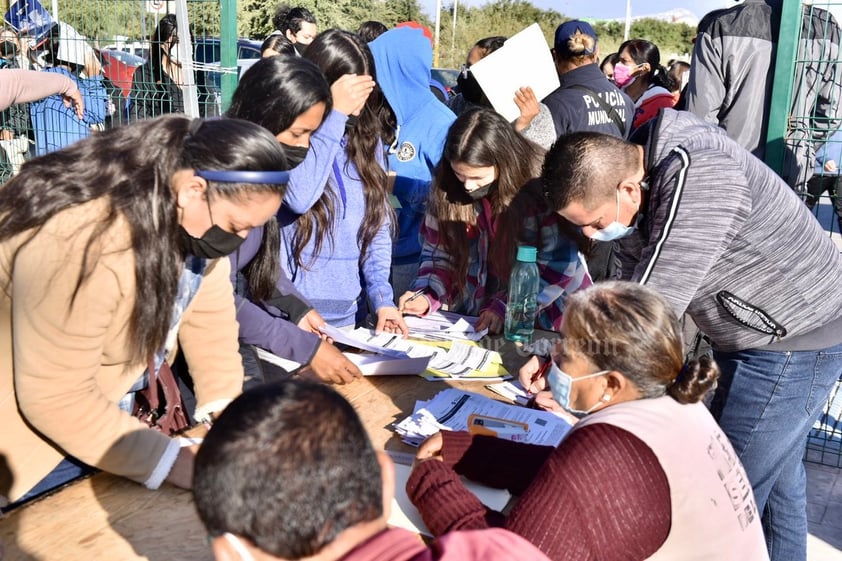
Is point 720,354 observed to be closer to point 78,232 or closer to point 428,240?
point 428,240

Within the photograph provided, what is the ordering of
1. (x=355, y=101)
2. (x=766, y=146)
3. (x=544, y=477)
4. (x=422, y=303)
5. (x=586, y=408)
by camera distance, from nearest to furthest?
(x=544, y=477) → (x=586, y=408) → (x=355, y=101) → (x=422, y=303) → (x=766, y=146)

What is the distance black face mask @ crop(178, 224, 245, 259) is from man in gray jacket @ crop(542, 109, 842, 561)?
0.90 metres

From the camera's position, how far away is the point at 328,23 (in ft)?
77.8

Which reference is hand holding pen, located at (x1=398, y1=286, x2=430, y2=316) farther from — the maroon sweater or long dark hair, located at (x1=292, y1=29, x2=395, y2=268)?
the maroon sweater

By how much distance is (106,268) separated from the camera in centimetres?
157

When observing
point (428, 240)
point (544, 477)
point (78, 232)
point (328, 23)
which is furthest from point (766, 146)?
point (328, 23)

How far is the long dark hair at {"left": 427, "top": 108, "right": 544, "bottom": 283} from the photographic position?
305cm

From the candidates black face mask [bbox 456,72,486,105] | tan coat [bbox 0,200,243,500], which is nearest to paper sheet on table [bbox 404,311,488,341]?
tan coat [bbox 0,200,243,500]

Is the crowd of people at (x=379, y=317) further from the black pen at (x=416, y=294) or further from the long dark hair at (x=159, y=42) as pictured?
the long dark hair at (x=159, y=42)

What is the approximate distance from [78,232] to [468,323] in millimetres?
1801

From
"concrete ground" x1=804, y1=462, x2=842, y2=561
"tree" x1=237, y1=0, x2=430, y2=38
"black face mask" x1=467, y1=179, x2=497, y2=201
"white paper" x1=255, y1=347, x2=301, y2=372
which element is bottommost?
"concrete ground" x1=804, y1=462, x2=842, y2=561

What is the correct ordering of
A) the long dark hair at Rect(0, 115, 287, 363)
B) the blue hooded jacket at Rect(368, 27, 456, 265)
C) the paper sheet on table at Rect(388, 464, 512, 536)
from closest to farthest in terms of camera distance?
the long dark hair at Rect(0, 115, 287, 363), the paper sheet on table at Rect(388, 464, 512, 536), the blue hooded jacket at Rect(368, 27, 456, 265)

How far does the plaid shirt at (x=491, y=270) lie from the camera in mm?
3080

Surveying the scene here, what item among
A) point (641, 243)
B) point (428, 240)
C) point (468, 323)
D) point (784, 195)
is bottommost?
point (468, 323)
